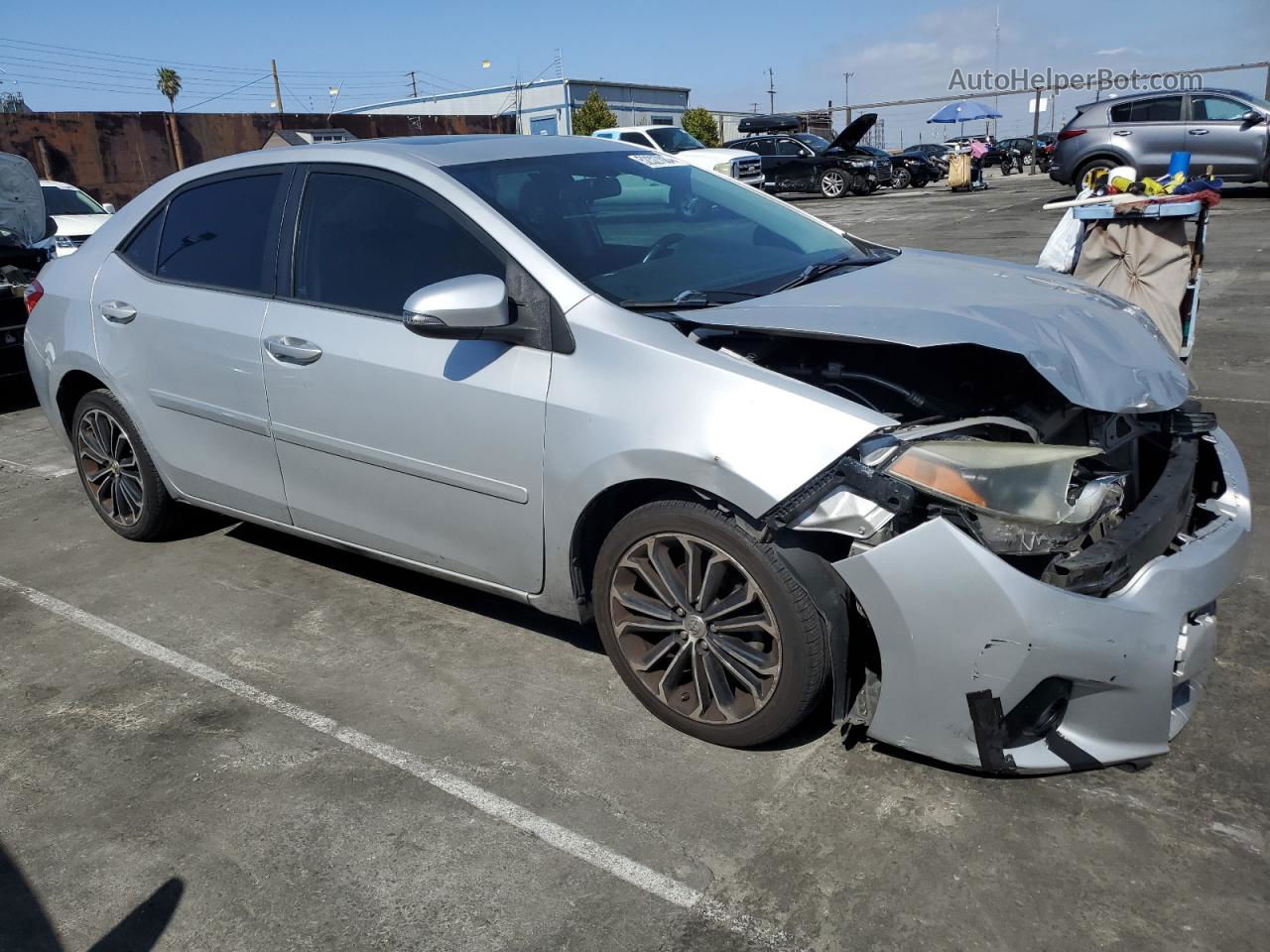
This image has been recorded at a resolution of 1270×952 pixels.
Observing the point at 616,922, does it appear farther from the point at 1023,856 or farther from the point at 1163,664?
the point at 1163,664

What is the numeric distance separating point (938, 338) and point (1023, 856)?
1.29 metres

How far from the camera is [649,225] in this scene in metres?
3.66

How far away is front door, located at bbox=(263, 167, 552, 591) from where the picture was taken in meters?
3.13

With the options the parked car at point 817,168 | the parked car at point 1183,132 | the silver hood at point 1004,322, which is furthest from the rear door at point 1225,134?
the silver hood at point 1004,322

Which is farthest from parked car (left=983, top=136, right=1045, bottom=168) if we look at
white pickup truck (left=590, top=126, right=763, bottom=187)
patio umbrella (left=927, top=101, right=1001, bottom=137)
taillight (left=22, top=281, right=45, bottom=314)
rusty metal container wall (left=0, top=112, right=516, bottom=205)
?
taillight (left=22, top=281, right=45, bottom=314)

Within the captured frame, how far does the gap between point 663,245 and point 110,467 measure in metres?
2.88

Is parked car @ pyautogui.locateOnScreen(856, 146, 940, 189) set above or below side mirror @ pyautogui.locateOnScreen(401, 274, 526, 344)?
below

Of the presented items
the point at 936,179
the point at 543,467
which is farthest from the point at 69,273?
the point at 936,179

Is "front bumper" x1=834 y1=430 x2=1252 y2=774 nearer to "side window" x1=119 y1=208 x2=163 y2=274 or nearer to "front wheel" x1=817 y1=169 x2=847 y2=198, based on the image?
"side window" x1=119 y1=208 x2=163 y2=274

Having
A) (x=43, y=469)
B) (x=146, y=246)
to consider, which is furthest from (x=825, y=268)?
(x=43, y=469)

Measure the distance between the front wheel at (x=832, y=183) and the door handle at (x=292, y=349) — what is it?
24.0 metres

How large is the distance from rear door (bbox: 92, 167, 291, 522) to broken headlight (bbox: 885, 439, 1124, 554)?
241cm

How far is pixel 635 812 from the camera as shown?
271 cm

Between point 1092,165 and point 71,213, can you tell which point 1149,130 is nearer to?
point 1092,165
